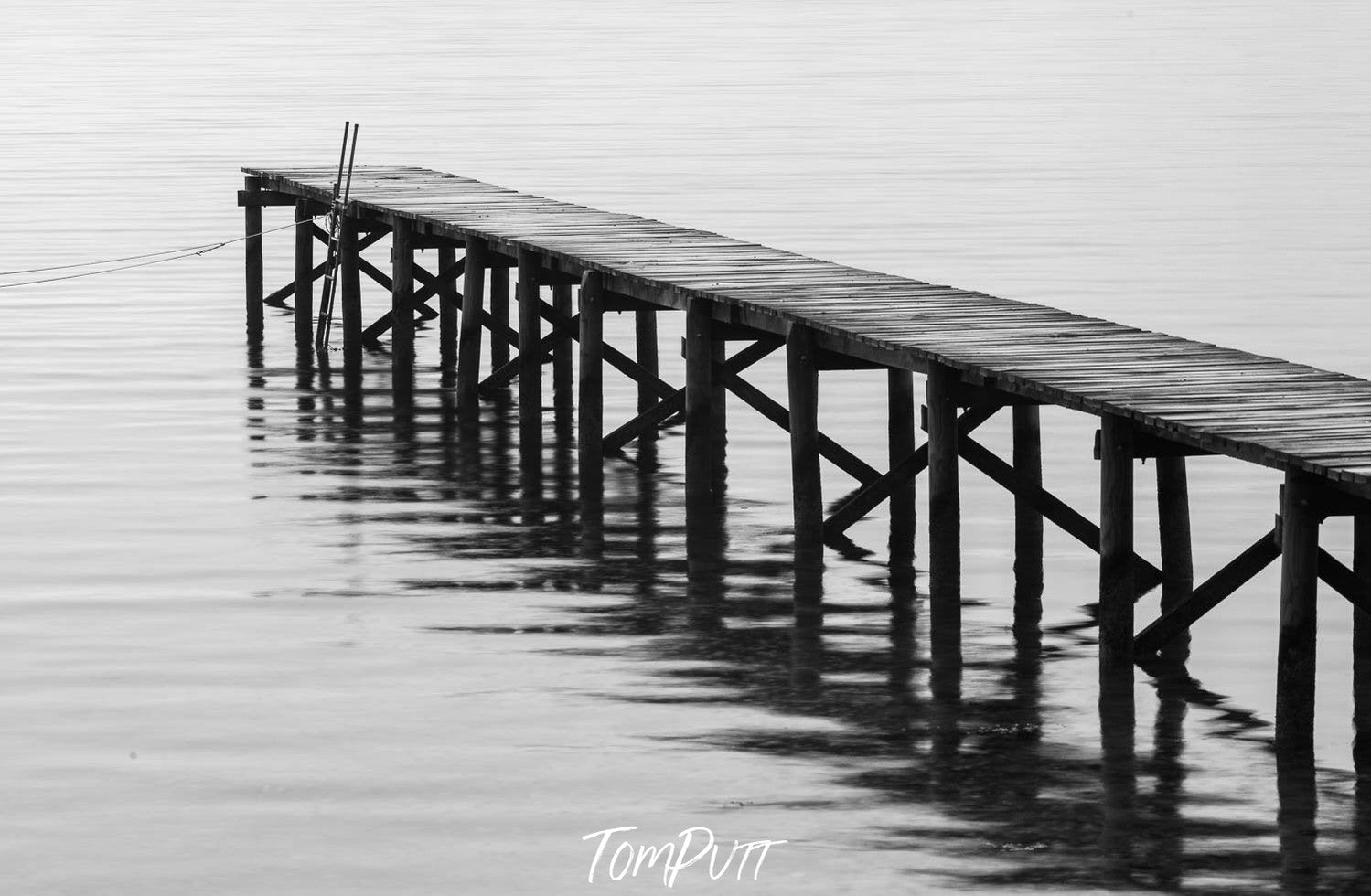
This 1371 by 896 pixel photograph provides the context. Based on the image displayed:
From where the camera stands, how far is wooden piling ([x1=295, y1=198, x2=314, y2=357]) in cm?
2909

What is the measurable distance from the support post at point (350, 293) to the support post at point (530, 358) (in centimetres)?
450

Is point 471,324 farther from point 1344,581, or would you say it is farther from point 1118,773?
point 1344,581

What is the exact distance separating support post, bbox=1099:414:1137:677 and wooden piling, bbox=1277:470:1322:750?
122cm

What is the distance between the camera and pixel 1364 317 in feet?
97.6

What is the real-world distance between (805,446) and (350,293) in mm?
10359

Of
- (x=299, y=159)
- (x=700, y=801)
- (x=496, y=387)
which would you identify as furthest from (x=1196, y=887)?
(x=299, y=159)

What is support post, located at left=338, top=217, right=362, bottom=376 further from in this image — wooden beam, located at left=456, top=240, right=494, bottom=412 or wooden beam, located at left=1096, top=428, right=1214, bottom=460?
wooden beam, located at left=1096, top=428, right=1214, bottom=460

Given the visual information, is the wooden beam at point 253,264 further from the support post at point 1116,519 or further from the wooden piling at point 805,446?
the support post at point 1116,519

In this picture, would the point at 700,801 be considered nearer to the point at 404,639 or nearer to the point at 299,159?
the point at 404,639

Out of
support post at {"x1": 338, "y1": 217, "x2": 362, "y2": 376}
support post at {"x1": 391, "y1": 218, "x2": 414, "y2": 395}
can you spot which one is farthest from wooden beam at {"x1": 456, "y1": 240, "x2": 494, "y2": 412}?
support post at {"x1": 338, "y1": 217, "x2": 362, "y2": 376}

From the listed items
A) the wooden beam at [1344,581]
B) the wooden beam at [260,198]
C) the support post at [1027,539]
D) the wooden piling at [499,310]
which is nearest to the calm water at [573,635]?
the support post at [1027,539]

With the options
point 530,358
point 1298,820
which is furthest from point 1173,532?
point 530,358

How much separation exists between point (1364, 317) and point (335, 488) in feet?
44.2

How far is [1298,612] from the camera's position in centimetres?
1326
